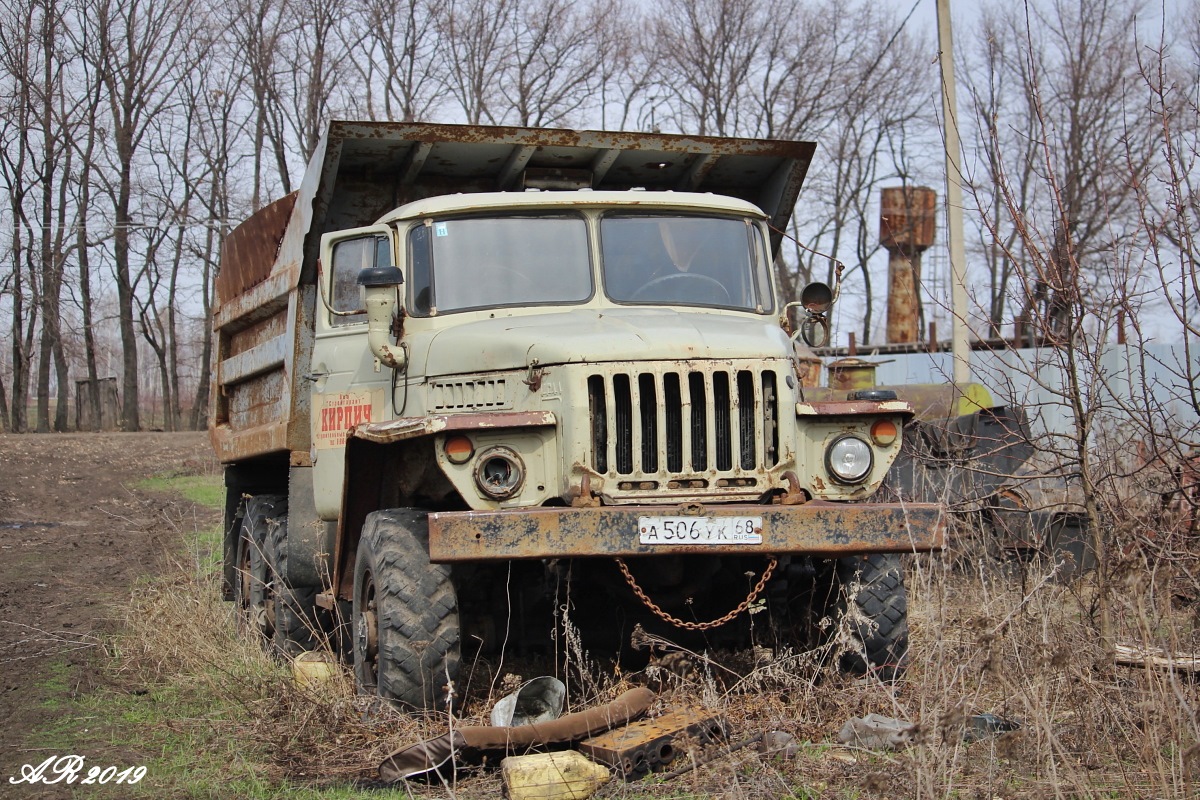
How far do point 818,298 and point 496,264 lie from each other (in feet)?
5.94

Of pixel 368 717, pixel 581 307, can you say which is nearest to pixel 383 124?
pixel 581 307

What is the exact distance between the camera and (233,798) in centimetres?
487

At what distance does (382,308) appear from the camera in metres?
6.45

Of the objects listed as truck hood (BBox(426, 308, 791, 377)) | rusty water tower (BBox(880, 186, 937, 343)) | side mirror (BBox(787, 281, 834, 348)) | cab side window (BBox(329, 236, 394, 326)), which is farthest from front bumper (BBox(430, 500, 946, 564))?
rusty water tower (BBox(880, 186, 937, 343))

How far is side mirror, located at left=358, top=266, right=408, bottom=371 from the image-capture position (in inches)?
252

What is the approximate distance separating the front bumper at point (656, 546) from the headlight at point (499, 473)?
0.27m

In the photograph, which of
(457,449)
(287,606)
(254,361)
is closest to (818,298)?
(457,449)

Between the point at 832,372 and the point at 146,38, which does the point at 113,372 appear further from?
the point at 832,372

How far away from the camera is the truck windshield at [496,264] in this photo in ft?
22.0

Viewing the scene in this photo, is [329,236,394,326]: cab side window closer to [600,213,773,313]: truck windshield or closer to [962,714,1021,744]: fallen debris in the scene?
[600,213,773,313]: truck windshield

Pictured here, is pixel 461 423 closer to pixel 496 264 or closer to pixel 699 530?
pixel 699 530

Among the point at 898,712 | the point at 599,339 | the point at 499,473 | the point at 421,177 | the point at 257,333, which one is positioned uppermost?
the point at 421,177

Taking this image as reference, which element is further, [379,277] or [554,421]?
[379,277]

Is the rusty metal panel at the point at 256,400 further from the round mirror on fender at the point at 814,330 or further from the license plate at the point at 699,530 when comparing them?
the license plate at the point at 699,530
